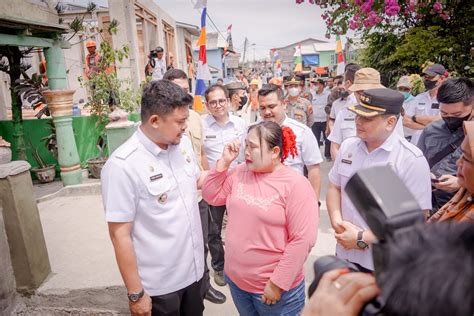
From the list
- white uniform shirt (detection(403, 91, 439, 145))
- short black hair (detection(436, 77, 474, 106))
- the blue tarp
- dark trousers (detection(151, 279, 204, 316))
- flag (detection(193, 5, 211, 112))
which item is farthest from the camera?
the blue tarp

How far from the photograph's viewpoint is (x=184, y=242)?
2.01 metres

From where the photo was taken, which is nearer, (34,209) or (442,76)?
(34,209)

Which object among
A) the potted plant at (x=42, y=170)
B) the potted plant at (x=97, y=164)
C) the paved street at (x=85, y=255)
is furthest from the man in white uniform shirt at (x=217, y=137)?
the potted plant at (x=42, y=170)

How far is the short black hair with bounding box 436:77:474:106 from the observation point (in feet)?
9.11

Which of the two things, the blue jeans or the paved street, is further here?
the paved street

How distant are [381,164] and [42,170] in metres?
5.79

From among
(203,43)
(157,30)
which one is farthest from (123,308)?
(157,30)

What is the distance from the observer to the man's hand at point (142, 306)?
1.84m

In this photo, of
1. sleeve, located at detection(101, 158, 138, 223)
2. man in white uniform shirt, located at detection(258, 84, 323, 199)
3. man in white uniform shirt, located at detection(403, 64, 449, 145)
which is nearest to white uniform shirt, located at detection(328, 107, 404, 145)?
man in white uniform shirt, located at detection(403, 64, 449, 145)

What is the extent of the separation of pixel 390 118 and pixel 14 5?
16.4ft

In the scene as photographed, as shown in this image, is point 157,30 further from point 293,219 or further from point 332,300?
point 332,300

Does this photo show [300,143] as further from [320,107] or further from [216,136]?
[320,107]

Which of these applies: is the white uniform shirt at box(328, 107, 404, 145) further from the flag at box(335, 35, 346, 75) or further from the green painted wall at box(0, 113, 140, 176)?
the green painted wall at box(0, 113, 140, 176)

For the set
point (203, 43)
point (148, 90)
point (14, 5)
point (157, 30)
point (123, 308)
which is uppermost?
point (157, 30)
